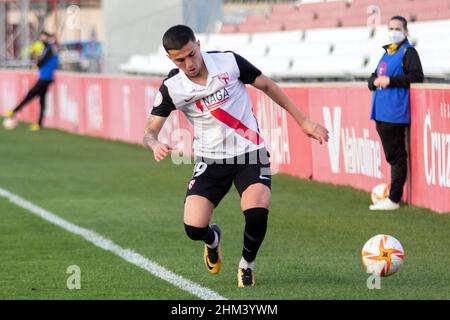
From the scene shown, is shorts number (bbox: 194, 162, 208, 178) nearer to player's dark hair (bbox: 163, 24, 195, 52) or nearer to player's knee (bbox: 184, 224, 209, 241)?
player's knee (bbox: 184, 224, 209, 241)

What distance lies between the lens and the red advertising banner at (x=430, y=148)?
12.4 meters

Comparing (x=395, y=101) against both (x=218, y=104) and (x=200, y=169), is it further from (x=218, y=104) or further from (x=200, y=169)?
(x=218, y=104)

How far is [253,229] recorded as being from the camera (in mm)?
Result: 8406

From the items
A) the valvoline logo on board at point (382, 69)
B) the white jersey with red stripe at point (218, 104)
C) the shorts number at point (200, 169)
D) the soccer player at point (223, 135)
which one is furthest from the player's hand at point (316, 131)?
the valvoline logo on board at point (382, 69)

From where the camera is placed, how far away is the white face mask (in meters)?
12.9

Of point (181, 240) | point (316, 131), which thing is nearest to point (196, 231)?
point (316, 131)

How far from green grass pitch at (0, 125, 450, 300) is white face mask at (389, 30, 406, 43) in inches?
74.0

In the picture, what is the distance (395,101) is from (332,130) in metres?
2.77

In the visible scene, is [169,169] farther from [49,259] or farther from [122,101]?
[49,259]

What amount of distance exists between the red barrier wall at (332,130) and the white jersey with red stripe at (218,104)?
432 centimetres

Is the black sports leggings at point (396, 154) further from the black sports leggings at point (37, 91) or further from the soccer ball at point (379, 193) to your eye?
the black sports leggings at point (37, 91)

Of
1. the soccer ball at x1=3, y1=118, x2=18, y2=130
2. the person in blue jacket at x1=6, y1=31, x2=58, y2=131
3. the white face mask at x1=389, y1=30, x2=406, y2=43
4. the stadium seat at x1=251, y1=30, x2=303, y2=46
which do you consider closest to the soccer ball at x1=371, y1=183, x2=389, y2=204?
the white face mask at x1=389, y1=30, x2=406, y2=43

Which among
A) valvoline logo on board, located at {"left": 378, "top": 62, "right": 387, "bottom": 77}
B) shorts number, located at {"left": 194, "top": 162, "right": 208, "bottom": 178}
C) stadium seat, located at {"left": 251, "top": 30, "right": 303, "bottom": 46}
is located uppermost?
stadium seat, located at {"left": 251, "top": 30, "right": 303, "bottom": 46}

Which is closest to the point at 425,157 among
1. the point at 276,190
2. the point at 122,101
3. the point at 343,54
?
the point at 276,190
